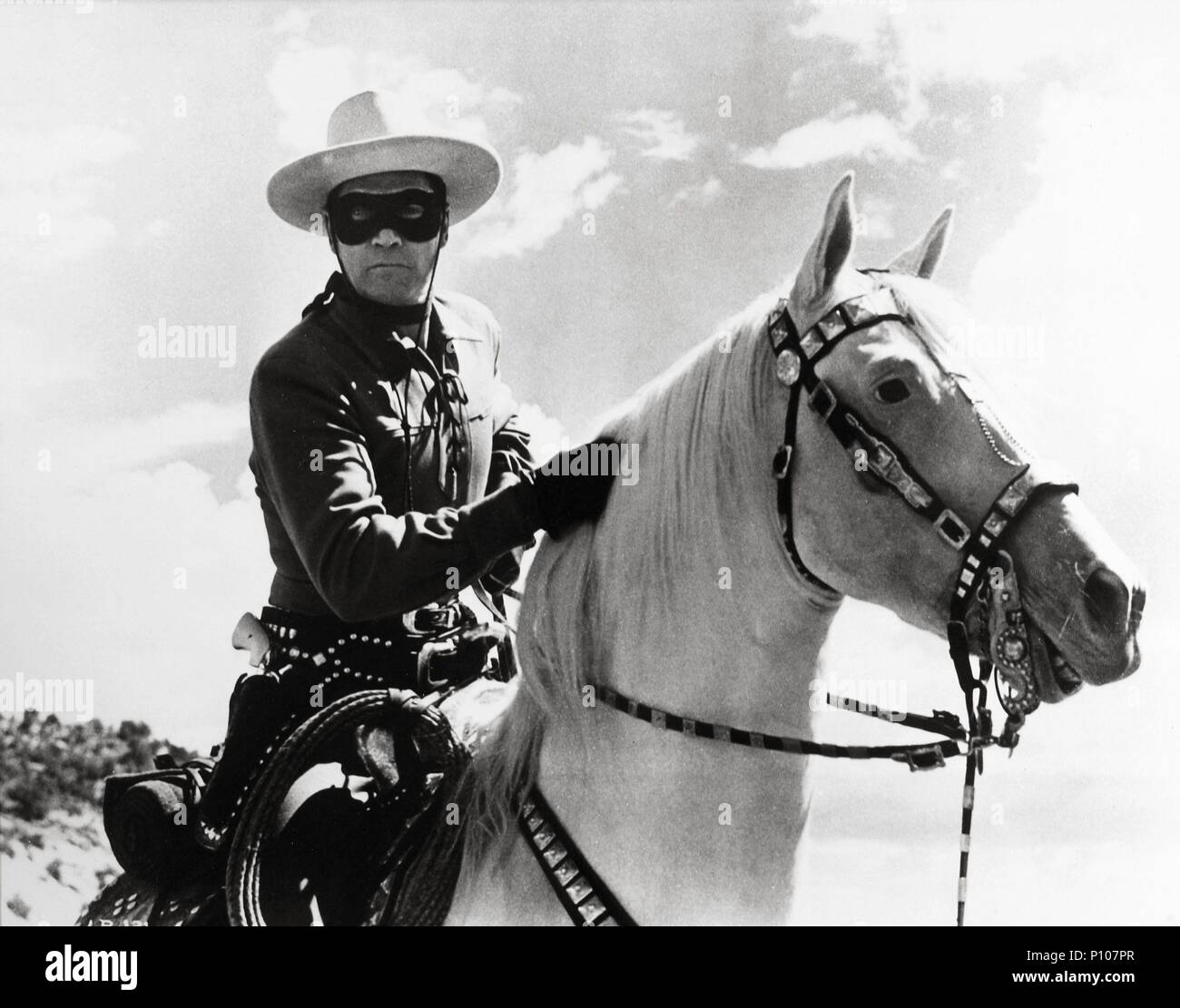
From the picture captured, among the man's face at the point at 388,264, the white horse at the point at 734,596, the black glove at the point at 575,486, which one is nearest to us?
the white horse at the point at 734,596

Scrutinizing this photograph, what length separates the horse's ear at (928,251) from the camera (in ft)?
6.84

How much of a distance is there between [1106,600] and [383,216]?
169 centimetres

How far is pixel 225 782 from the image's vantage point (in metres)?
2.29

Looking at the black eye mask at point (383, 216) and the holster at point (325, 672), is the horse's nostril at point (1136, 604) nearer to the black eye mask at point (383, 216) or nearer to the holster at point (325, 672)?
the holster at point (325, 672)

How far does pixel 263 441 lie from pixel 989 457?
141 centimetres

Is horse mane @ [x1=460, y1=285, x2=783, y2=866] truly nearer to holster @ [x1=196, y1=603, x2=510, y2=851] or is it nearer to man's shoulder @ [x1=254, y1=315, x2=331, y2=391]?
holster @ [x1=196, y1=603, x2=510, y2=851]

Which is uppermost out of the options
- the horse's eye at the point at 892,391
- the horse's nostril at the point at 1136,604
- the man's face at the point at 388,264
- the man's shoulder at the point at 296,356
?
the man's face at the point at 388,264

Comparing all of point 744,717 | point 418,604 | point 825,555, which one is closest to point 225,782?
point 418,604

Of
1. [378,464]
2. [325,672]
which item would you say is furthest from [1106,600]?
[325,672]

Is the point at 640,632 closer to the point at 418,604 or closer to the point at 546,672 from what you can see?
the point at 546,672

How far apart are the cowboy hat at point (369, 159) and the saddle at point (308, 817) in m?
1.07

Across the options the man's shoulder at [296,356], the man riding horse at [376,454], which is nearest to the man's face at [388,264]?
the man riding horse at [376,454]

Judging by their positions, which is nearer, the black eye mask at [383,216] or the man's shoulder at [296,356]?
the man's shoulder at [296,356]

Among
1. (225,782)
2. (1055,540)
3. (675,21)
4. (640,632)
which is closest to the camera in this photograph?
(1055,540)
